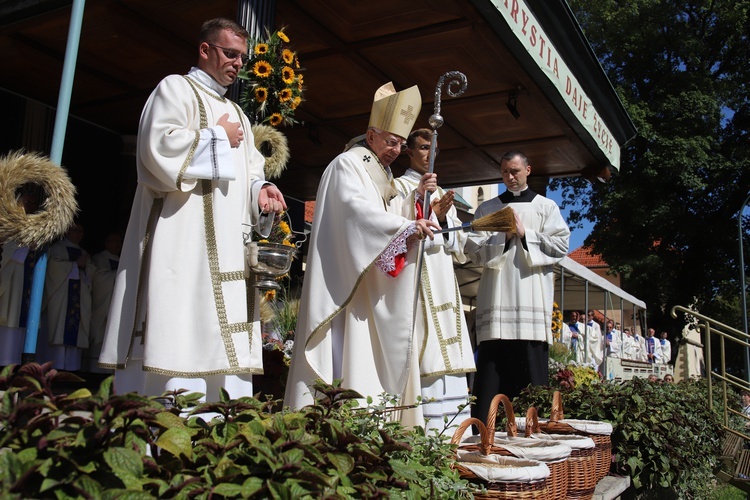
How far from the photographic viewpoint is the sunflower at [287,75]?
4.79m

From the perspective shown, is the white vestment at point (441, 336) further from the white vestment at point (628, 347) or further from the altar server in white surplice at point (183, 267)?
the white vestment at point (628, 347)

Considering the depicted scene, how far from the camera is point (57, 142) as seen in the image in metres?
3.81

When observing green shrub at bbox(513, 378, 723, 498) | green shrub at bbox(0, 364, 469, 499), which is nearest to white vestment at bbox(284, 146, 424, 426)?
green shrub at bbox(0, 364, 469, 499)

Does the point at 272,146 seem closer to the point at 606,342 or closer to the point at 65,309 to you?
the point at 65,309

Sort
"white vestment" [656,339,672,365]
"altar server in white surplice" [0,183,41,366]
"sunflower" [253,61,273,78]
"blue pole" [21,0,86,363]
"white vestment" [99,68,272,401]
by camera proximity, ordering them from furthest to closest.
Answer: "white vestment" [656,339,672,365], "altar server in white surplice" [0,183,41,366], "sunflower" [253,61,273,78], "blue pole" [21,0,86,363], "white vestment" [99,68,272,401]

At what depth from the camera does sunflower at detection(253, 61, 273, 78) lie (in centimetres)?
474

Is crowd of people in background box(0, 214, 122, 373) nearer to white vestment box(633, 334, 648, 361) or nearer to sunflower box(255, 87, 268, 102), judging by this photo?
sunflower box(255, 87, 268, 102)

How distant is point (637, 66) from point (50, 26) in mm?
23830

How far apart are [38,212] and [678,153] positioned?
23658 millimetres

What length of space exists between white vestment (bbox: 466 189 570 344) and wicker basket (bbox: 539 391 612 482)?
4.40 feet

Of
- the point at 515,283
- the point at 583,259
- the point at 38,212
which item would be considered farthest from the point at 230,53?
the point at 583,259

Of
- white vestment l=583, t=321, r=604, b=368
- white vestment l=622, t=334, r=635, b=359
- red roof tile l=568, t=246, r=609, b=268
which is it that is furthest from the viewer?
red roof tile l=568, t=246, r=609, b=268

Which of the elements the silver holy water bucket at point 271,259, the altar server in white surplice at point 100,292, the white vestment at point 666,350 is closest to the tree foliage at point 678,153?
the white vestment at point 666,350

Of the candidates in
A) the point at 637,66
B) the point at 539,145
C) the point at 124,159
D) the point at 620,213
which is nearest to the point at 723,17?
the point at 637,66
